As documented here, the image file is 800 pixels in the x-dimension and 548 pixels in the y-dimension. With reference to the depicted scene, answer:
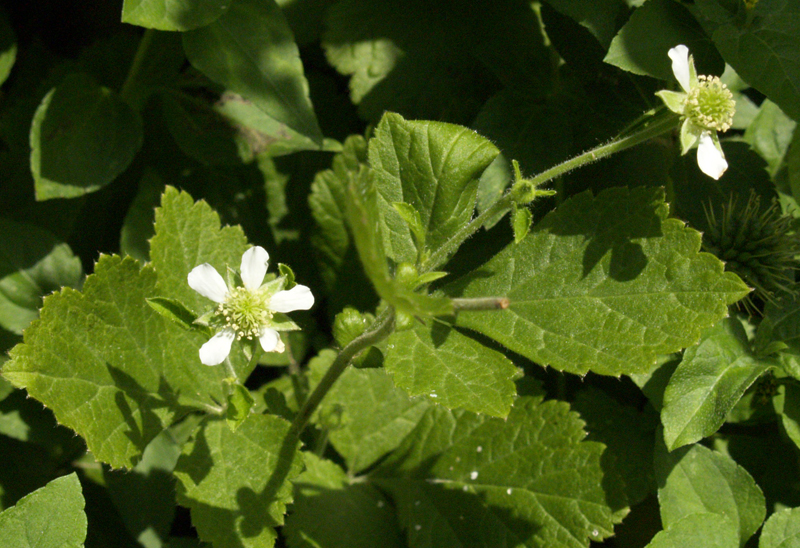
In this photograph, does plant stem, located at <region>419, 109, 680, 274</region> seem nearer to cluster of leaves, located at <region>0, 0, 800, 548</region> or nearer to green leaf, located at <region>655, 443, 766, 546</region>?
cluster of leaves, located at <region>0, 0, 800, 548</region>

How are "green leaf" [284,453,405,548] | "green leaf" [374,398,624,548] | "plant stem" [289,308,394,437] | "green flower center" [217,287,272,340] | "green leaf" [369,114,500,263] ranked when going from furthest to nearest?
"green leaf" [284,453,405,548] < "green leaf" [374,398,624,548] < "green leaf" [369,114,500,263] < "green flower center" [217,287,272,340] < "plant stem" [289,308,394,437]

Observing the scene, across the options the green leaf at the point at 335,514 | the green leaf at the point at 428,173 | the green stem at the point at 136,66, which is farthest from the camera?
the green stem at the point at 136,66

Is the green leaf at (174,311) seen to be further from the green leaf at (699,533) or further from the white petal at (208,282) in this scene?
the green leaf at (699,533)

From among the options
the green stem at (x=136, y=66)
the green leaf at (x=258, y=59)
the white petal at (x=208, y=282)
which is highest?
the green leaf at (x=258, y=59)

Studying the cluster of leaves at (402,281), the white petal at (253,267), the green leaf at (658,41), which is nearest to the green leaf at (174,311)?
the cluster of leaves at (402,281)

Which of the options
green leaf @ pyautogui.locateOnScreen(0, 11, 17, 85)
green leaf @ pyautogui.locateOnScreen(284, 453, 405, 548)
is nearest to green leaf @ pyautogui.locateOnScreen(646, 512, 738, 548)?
green leaf @ pyautogui.locateOnScreen(284, 453, 405, 548)

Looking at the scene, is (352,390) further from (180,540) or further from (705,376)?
(705,376)

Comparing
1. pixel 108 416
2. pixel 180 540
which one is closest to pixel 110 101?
pixel 108 416

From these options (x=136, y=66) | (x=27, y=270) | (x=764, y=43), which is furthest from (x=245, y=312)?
(x=764, y=43)
